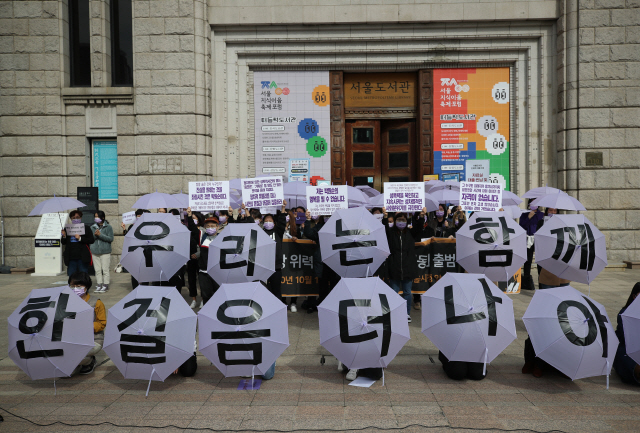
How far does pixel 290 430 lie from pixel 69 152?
1373 cm

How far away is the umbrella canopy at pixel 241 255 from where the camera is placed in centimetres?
796

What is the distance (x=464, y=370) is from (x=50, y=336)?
533 centimetres

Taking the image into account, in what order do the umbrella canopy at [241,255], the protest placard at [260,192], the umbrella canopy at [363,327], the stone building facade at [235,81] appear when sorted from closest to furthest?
the umbrella canopy at [363,327] < the umbrella canopy at [241,255] < the protest placard at [260,192] < the stone building facade at [235,81]

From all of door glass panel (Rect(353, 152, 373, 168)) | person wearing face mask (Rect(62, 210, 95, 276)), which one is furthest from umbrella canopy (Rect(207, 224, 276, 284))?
door glass panel (Rect(353, 152, 373, 168))

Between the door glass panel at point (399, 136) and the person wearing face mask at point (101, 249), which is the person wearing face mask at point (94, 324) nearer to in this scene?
the person wearing face mask at point (101, 249)

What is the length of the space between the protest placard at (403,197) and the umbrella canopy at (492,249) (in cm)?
179

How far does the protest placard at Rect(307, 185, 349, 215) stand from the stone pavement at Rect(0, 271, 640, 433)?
357 cm

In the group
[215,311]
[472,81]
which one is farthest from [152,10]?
[215,311]

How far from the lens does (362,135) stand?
17422mm

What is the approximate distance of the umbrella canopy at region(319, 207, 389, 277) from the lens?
8336 mm

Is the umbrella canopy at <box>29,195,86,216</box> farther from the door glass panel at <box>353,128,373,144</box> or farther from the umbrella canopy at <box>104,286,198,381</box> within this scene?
the door glass panel at <box>353,128,373,144</box>

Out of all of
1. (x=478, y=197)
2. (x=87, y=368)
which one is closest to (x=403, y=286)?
(x=478, y=197)

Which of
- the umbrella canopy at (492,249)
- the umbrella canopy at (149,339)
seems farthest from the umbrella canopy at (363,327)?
the umbrella canopy at (492,249)

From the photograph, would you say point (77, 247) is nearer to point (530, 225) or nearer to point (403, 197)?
point (403, 197)
